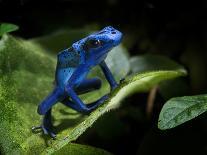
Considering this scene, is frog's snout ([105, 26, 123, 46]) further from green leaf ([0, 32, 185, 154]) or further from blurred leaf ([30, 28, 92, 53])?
blurred leaf ([30, 28, 92, 53])

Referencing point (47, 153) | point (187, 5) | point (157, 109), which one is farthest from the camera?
point (187, 5)

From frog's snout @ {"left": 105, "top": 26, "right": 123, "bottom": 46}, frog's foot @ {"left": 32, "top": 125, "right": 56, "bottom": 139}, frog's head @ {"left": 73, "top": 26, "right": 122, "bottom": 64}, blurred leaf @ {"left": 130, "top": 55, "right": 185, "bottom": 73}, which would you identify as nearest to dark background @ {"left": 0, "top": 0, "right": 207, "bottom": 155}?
blurred leaf @ {"left": 130, "top": 55, "right": 185, "bottom": 73}

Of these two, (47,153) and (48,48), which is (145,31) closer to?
(48,48)

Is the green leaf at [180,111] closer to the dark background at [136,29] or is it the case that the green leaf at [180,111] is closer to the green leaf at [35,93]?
the green leaf at [35,93]

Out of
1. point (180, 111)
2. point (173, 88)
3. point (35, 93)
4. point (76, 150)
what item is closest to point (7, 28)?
point (35, 93)

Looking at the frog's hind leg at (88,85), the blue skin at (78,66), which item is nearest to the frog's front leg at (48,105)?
the blue skin at (78,66)

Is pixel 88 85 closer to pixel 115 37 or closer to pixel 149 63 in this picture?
pixel 115 37

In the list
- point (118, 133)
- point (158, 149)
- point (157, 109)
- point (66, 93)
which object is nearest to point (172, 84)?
point (157, 109)
